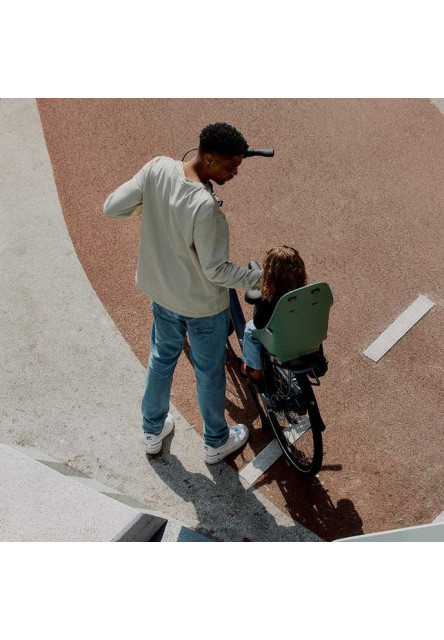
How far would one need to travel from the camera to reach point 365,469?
454cm

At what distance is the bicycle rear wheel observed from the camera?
3.95 m

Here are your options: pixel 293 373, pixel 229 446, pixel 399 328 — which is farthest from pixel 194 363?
pixel 399 328

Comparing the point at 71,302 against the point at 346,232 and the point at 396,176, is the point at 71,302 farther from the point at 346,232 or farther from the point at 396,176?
the point at 396,176

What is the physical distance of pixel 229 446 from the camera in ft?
15.0

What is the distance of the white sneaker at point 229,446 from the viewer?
454 centimetres

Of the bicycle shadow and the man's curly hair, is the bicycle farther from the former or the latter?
the man's curly hair

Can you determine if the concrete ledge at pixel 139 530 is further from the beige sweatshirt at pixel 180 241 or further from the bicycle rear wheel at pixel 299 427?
the beige sweatshirt at pixel 180 241

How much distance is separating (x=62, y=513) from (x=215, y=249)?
1813 mm

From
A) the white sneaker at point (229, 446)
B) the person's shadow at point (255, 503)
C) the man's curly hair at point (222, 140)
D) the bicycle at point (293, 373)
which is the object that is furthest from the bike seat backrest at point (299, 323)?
the person's shadow at point (255, 503)

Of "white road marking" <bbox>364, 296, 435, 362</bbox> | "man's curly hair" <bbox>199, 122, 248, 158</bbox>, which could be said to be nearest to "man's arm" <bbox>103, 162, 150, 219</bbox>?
"man's curly hair" <bbox>199, 122, 248, 158</bbox>

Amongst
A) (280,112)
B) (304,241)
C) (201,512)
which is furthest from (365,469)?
(280,112)

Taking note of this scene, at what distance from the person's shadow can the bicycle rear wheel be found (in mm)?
169

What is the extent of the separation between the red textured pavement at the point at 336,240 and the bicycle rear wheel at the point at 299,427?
0.20 metres

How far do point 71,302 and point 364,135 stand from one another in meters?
3.13
